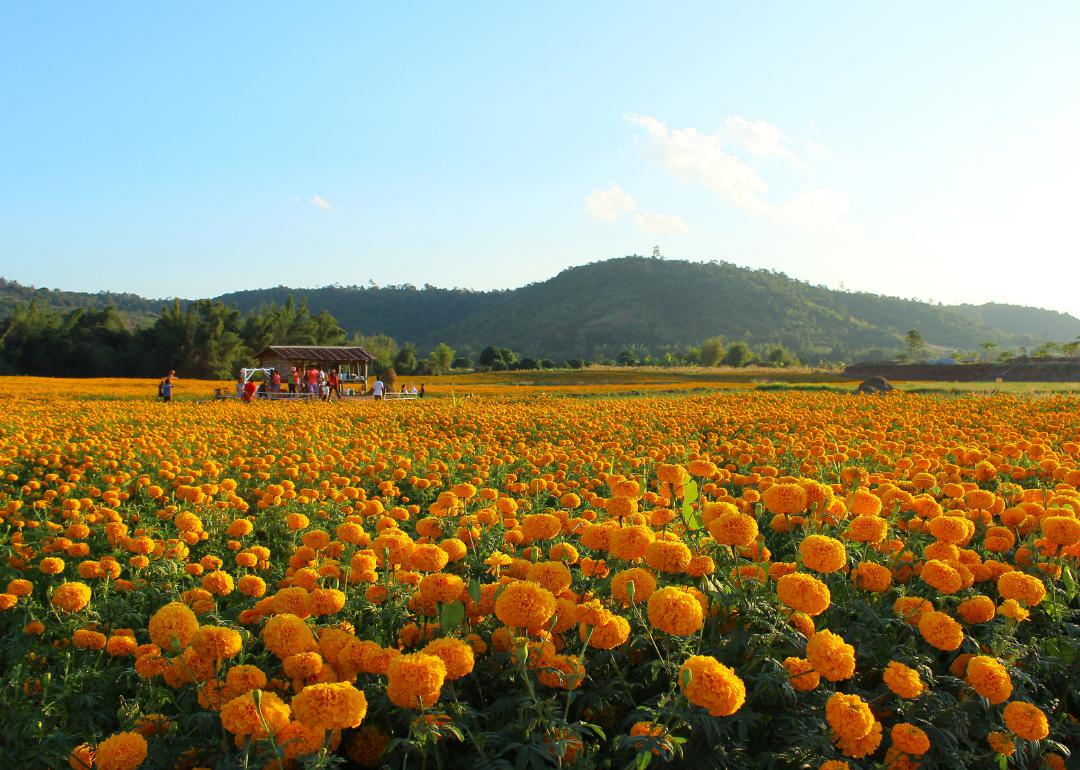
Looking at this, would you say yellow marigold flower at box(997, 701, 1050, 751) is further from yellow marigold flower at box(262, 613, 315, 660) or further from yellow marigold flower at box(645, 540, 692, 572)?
yellow marigold flower at box(262, 613, 315, 660)

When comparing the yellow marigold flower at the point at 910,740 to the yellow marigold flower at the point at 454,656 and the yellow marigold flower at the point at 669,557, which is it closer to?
the yellow marigold flower at the point at 669,557

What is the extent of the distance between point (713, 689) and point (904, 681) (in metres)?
0.76

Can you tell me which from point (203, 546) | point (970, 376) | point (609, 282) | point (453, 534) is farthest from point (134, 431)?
point (609, 282)

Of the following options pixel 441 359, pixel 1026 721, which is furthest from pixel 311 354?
pixel 1026 721

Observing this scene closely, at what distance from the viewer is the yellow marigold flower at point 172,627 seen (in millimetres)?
2357

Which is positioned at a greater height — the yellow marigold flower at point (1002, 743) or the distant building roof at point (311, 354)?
the distant building roof at point (311, 354)

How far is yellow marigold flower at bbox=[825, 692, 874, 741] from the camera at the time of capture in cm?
199

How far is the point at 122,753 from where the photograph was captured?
197 centimetres

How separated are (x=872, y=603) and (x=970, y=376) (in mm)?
51887

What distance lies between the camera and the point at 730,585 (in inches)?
115

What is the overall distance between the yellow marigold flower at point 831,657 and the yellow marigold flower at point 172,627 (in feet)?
6.94

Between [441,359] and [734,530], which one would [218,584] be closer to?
[734,530]

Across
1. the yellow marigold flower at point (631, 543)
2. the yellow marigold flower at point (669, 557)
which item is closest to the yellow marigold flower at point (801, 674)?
the yellow marigold flower at point (669, 557)

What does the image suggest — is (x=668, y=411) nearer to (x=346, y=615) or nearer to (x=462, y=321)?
(x=346, y=615)
